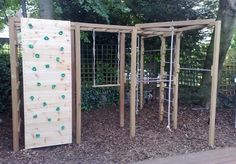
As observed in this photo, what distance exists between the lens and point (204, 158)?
4156mm

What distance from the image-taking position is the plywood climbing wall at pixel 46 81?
4047mm

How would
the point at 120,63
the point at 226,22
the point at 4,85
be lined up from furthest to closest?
the point at 226,22, the point at 4,85, the point at 120,63

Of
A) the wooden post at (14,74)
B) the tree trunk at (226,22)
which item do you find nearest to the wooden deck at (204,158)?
the wooden post at (14,74)

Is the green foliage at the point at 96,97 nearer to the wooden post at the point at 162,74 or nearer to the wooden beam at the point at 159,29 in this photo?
the wooden post at the point at 162,74

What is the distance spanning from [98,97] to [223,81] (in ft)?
11.5

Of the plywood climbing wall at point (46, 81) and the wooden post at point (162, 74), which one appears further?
the wooden post at point (162, 74)

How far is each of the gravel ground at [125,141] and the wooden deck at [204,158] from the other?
0.15 metres

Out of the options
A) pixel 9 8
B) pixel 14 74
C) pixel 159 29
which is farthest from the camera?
pixel 9 8

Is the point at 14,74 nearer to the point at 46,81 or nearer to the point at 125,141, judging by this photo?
the point at 46,81

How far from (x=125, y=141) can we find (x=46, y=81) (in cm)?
165

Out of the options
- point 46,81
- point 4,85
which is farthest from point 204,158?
point 4,85

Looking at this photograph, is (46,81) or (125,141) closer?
(46,81)

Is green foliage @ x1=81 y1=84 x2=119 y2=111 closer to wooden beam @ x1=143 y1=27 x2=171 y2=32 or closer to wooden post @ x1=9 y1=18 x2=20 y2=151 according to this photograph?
wooden beam @ x1=143 y1=27 x2=171 y2=32

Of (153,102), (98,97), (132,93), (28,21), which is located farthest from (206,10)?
(28,21)
